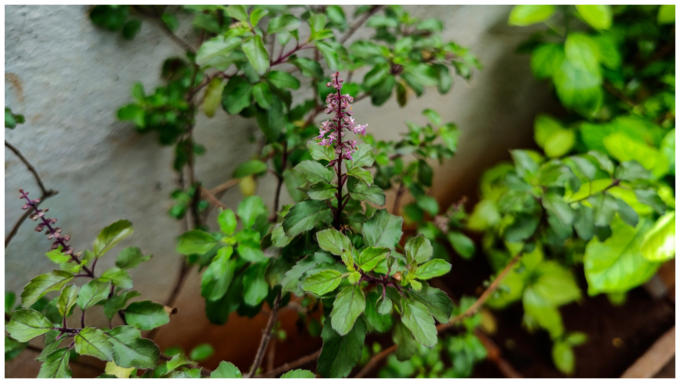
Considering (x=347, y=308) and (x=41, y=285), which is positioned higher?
(x=347, y=308)

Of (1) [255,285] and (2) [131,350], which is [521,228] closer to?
(1) [255,285]

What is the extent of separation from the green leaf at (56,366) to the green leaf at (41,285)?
8cm

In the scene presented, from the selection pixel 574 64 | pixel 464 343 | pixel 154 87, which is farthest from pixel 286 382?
pixel 574 64

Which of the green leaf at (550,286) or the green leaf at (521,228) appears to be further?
the green leaf at (550,286)

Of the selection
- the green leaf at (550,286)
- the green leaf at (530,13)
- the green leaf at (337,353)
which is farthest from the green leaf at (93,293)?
the green leaf at (550,286)

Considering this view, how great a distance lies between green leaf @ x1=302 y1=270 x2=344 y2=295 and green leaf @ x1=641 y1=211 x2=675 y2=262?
2.85 ft

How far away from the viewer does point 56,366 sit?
464mm

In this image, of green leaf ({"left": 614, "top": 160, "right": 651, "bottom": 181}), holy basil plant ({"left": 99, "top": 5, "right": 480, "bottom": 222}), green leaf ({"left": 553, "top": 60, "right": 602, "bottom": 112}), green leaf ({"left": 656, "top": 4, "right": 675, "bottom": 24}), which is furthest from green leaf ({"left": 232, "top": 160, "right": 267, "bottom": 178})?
green leaf ({"left": 656, "top": 4, "right": 675, "bottom": 24})

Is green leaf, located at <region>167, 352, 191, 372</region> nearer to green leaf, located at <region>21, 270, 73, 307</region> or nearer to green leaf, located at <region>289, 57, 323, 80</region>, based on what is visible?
green leaf, located at <region>21, 270, 73, 307</region>

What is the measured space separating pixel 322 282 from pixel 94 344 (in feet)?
1.09

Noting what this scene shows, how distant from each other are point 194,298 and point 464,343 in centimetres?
95

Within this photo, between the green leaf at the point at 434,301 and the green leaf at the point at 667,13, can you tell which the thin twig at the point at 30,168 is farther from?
the green leaf at the point at 667,13

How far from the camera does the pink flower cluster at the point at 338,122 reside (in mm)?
405

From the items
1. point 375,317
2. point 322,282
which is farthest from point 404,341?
point 322,282
